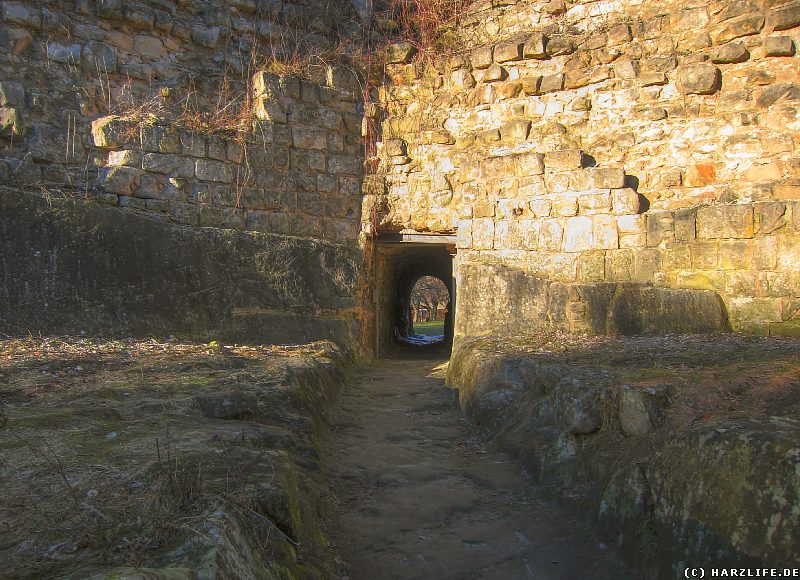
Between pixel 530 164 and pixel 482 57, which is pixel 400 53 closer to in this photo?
pixel 482 57

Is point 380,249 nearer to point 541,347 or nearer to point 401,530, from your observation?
point 541,347

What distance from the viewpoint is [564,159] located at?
234 inches

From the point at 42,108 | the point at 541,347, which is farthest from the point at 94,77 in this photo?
the point at 541,347

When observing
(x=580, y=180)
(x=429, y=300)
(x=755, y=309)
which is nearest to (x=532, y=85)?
(x=580, y=180)

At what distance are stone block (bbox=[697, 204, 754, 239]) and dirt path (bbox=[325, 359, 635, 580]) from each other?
2.89 meters

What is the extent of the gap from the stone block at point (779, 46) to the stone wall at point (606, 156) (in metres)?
0.01

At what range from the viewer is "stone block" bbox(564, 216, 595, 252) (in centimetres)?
574

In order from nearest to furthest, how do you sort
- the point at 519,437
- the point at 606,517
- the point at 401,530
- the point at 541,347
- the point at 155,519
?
the point at 155,519, the point at 606,517, the point at 401,530, the point at 519,437, the point at 541,347

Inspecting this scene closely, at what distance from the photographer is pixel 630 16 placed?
633 centimetres

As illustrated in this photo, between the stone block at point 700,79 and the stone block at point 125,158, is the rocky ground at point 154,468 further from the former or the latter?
the stone block at point 700,79

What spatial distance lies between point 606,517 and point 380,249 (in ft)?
17.6

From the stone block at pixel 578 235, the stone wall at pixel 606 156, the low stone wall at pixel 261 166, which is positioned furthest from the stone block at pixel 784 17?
the low stone wall at pixel 261 166

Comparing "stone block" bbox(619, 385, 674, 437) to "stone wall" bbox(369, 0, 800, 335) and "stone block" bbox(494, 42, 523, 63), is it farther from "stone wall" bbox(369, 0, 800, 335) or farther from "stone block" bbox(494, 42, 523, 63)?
"stone block" bbox(494, 42, 523, 63)

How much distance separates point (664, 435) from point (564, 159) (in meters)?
4.18
